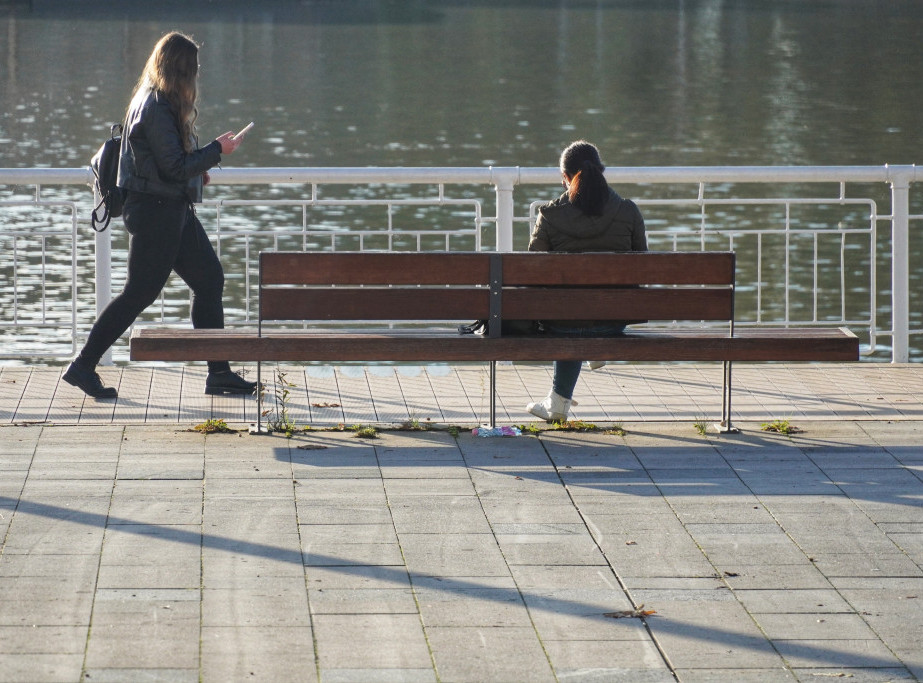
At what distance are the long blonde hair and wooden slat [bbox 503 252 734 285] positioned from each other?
156cm

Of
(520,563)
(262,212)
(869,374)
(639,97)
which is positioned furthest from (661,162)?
(520,563)

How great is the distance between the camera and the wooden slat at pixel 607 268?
6.14m

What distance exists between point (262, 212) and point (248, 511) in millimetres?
14885

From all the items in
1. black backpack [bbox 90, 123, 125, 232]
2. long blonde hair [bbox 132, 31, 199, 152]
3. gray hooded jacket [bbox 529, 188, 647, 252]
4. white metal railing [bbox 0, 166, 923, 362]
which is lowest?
white metal railing [bbox 0, 166, 923, 362]

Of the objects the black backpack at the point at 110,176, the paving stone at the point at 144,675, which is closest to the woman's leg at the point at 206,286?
the black backpack at the point at 110,176

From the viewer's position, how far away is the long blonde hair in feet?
A: 21.3

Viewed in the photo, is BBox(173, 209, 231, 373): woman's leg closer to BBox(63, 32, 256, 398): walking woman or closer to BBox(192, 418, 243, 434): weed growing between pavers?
BBox(63, 32, 256, 398): walking woman

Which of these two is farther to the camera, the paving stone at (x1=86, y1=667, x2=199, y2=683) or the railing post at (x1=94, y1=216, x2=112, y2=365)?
the railing post at (x1=94, y1=216, x2=112, y2=365)

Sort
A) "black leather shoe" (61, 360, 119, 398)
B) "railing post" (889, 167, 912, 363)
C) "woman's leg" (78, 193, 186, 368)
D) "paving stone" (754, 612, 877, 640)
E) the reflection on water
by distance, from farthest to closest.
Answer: the reflection on water < "railing post" (889, 167, 912, 363) < "black leather shoe" (61, 360, 119, 398) < "woman's leg" (78, 193, 186, 368) < "paving stone" (754, 612, 877, 640)

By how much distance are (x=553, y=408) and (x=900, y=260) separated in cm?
261

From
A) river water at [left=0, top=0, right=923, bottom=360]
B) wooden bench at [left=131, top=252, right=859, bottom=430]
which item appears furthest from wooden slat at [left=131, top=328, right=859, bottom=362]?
river water at [left=0, top=0, right=923, bottom=360]

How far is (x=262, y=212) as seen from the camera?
64.9 feet

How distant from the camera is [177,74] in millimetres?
6492

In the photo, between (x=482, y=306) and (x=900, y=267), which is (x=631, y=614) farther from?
(x=900, y=267)
